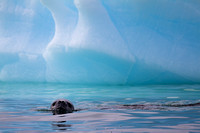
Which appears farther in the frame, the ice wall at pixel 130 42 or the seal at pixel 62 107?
the ice wall at pixel 130 42

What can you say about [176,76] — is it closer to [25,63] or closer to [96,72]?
[96,72]

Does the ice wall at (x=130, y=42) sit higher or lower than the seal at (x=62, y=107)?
higher

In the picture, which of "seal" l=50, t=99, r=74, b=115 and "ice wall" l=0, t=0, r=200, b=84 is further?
"ice wall" l=0, t=0, r=200, b=84

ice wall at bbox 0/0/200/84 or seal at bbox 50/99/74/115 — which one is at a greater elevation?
ice wall at bbox 0/0/200/84

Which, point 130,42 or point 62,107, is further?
point 130,42

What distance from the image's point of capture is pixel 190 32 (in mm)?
16219

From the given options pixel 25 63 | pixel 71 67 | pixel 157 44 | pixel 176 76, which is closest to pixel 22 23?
pixel 25 63

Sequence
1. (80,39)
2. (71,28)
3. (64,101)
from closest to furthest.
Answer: (64,101)
(80,39)
(71,28)

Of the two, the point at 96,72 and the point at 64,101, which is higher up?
the point at 96,72

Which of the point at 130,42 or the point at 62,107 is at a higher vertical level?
the point at 130,42

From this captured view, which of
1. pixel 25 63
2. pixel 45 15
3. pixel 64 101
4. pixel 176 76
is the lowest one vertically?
pixel 64 101

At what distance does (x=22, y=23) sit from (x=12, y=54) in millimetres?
2149

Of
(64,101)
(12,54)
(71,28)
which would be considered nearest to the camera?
(64,101)

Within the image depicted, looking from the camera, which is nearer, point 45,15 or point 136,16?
point 136,16
